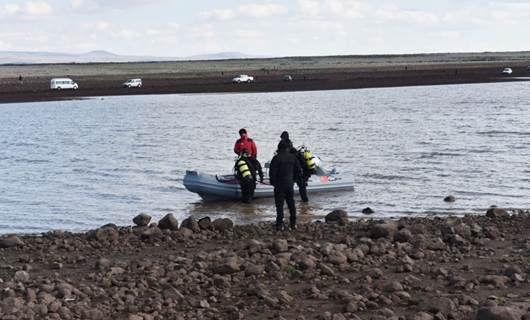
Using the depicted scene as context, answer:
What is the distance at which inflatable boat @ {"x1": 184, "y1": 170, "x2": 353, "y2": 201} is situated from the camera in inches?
818

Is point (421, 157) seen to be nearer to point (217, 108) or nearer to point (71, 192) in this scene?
point (71, 192)

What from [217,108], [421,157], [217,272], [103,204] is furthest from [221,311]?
[217,108]

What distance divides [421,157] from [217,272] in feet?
61.5

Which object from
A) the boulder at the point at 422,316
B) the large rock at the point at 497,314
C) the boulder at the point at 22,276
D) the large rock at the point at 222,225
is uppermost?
the large rock at the point at 497,314

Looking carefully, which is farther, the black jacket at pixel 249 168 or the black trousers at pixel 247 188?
the black trousers at pixel 247 188

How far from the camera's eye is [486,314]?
8469mm

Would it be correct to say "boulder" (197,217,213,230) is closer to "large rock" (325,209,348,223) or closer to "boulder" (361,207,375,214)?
"large rock" (325,209,348,223)

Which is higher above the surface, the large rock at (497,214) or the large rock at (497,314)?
the large rock at (497,314)

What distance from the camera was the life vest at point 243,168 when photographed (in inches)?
784

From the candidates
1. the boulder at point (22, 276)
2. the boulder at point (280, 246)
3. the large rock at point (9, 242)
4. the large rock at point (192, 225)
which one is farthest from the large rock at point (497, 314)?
the large rock at point (9, 242)

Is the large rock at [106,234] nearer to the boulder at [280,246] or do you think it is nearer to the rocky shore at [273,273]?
the rocky shore at [273,273]

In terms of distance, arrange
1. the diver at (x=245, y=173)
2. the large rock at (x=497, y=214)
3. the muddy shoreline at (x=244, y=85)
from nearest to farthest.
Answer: the large rock at (x=497, y=214), the diver at (x=245, y=173), the muddy shoreline at (x=244, y=85)

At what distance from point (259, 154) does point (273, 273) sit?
21.2 metres

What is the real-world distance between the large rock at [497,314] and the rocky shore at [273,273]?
0.04ft
